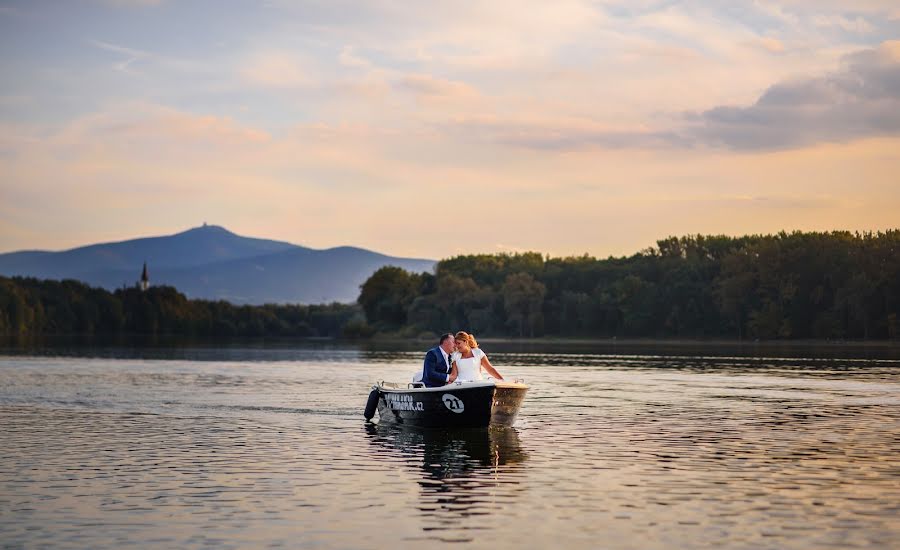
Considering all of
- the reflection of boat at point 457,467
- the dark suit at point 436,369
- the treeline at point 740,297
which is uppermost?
the treeline at point 740,297

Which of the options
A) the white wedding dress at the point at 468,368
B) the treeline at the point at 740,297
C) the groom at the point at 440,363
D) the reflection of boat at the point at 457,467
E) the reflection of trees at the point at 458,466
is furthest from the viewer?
the treeline at the point at 740,297

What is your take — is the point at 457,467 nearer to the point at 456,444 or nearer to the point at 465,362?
the point at 456,444

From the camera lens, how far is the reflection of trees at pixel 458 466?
19391mm

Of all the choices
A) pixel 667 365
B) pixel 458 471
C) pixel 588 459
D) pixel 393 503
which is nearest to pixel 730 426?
pixel 588 459

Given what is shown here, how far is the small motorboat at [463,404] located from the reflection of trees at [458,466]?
0.36 metres

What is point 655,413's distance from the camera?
1529 inches

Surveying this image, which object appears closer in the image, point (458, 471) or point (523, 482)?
point (523, 482)

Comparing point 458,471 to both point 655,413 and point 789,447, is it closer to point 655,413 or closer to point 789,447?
point 789,447

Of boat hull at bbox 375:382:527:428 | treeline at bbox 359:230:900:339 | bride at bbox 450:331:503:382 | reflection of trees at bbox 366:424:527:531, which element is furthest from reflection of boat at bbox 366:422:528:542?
treeline at bbox 359:230:900:339

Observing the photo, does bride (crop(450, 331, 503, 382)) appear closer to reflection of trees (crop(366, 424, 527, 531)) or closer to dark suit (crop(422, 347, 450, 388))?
dark suit (crop(422, 347, 450, 388))

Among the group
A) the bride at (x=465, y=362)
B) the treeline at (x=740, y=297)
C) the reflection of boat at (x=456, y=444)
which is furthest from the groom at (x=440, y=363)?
the treeline at (x=740, y=297)

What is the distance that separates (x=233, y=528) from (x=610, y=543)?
17.6ft

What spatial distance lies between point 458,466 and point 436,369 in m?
8.05

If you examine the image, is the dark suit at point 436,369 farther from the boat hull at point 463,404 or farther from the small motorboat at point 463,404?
the boat hull at point 463,404
